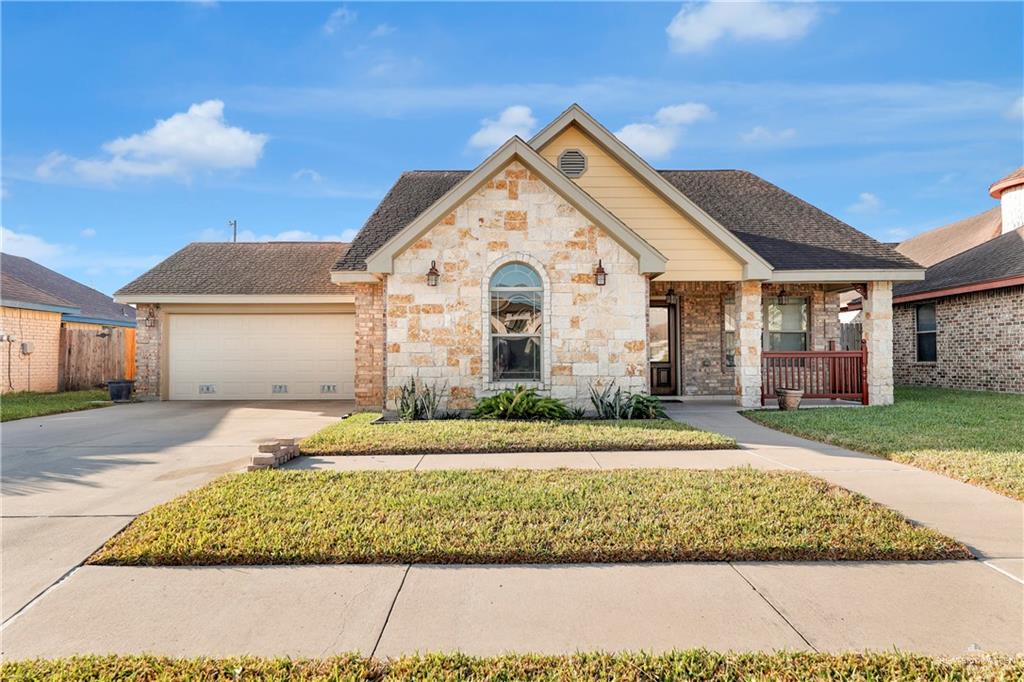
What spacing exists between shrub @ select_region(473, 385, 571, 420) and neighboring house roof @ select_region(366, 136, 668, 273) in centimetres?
323

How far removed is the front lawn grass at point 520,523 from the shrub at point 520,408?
3859mm

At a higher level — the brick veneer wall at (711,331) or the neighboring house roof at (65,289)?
the neighboring house roof at (65,289)

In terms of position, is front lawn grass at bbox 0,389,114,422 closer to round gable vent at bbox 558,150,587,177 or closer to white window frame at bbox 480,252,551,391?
white window frame at bbox 480,252,551,391

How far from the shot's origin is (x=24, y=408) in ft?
39.6

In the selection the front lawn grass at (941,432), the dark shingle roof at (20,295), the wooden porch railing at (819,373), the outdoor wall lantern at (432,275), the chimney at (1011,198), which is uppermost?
the chimney at (1011,198)

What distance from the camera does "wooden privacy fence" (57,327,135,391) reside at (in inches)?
692

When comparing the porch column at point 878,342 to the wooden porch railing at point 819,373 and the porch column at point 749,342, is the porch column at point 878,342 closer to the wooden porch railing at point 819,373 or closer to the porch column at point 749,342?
the wooden porch railing at point 819,373

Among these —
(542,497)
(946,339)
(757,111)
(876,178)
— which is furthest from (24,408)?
(876,178)

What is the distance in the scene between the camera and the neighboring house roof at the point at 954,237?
1941 cm

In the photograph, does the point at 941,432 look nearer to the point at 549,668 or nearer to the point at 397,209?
the point at 549,668

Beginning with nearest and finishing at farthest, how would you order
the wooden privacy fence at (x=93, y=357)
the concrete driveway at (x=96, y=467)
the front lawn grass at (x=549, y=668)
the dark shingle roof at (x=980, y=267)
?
the front lawn grass at (x=549, y=668)
the concrete driveway at (x=96, y=467)
the dark shingle roof at (x=980, y=267)
the wooden privacy fence at (x=93, y=357)

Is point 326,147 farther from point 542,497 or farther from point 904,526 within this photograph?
point 904,526

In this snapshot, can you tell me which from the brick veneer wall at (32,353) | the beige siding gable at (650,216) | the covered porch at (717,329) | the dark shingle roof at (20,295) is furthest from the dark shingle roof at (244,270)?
the covered porch at (717,329)

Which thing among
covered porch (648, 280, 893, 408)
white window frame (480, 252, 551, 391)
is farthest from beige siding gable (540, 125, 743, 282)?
white window frame (480, 252, 551, 391)
